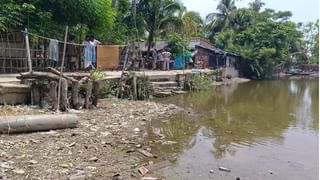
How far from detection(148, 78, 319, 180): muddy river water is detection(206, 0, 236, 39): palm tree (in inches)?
1142

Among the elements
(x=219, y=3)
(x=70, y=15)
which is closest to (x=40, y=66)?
(x=70, y=15)

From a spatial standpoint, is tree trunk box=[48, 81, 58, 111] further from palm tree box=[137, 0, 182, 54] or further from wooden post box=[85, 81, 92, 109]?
palm tree box=[137, 0, 182, 54]

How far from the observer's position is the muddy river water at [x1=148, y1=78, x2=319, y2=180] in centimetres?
752

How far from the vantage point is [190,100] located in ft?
60.7

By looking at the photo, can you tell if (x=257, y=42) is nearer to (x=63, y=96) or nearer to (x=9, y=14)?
(x=9, y=14)

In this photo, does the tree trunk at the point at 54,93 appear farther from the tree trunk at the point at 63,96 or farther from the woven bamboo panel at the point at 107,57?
the woven bamboo panel at the point at 107,57

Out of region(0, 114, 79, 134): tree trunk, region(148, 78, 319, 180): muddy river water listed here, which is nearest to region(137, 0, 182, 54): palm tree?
region(148, 78, 319, 180): muddy river water

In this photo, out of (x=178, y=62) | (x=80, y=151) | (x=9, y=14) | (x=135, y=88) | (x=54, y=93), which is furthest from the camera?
(x=178, y=62)

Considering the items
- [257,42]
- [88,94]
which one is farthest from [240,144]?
[257,42]

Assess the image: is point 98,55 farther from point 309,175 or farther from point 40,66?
point 309,175

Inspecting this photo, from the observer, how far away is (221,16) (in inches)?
1748

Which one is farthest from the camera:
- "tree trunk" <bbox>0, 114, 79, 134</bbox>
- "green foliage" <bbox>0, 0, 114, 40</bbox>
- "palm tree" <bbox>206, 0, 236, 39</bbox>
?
"palm tree" <bbox>206, 0, 236, 39</bbox>

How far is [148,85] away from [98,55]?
3053mm

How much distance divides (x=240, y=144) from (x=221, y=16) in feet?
119
